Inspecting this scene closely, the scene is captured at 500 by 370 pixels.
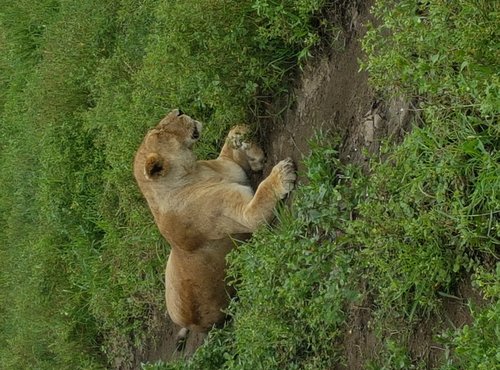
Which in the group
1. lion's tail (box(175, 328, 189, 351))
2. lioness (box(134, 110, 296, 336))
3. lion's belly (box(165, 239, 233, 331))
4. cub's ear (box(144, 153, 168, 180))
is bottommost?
lion's tail (box(175, 328, 189, 351))

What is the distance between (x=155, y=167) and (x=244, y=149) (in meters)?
0.60

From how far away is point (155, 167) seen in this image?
5.36m

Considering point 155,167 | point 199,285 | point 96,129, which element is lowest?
point 199,285

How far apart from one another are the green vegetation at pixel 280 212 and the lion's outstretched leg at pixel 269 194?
0.14 meters

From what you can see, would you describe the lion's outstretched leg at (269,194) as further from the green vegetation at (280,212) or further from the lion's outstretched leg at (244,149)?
the lion's outstretched leg at (244,149)

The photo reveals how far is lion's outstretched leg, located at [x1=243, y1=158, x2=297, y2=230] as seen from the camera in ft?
16.1

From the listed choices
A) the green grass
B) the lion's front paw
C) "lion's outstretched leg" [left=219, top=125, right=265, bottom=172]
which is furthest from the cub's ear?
the green grass

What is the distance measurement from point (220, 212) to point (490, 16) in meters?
2.29

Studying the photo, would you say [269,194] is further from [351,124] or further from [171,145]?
[171,145]

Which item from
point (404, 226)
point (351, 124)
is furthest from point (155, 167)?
point (404, 226)

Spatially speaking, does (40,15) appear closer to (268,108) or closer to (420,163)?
(268,108)

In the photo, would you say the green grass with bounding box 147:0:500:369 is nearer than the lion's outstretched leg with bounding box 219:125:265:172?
Yes

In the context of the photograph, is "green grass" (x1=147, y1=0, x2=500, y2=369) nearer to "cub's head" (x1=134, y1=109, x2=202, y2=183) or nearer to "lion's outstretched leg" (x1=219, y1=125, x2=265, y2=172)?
"lion's outstretched leg" (x1=219, y1=125, x2=265, y2=172)

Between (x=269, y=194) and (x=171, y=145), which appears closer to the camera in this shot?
(x=269, y=194)
